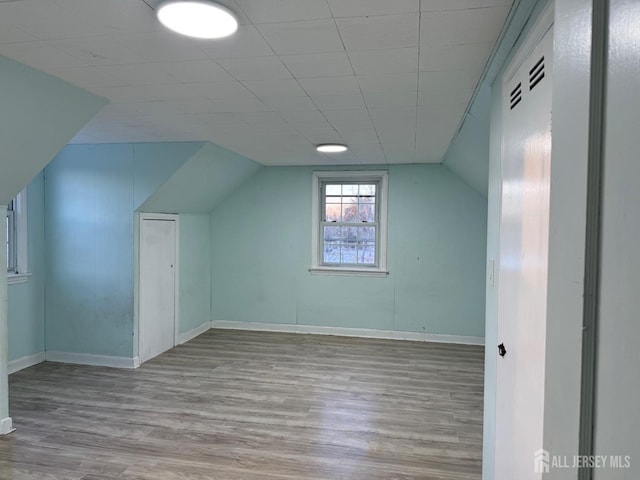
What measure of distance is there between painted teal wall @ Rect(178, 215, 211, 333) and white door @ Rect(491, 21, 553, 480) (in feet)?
13.8

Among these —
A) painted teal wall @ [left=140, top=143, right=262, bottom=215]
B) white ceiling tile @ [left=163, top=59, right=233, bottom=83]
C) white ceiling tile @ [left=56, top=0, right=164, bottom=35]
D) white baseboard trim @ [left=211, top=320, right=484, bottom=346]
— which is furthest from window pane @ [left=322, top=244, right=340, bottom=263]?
white ceiling tile @ [left=56, top=0, right=164, bottom=35]

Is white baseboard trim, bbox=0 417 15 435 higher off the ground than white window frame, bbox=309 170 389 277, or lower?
lower

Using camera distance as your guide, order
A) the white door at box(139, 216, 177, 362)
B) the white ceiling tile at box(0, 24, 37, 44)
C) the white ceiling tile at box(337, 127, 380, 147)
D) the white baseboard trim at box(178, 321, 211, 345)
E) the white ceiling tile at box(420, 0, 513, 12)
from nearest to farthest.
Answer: the white ceiling tile at box(420, 0, 513, 12)
the white ceiling tile at box(0, 24, 37, 44)
the white ceiling tile at box(337, 127, 380, 147)
the white door at box(139, 216, 177, 362)
the white baseboard trim at box(178, 321, 211, 345)

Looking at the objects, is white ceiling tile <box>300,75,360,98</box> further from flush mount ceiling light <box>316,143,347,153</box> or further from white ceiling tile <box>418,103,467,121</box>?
flush mount ceiling light <box>316,143,347,153</box>

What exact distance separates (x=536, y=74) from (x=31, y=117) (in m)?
2.60

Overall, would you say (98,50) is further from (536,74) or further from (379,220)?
(379,220)

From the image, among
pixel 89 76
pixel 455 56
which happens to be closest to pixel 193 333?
pixel 89 76

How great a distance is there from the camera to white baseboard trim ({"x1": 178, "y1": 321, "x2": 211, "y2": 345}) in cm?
523

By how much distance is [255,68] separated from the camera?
83.5 inches

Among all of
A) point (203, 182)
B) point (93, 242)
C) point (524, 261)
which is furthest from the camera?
point (203, 182)

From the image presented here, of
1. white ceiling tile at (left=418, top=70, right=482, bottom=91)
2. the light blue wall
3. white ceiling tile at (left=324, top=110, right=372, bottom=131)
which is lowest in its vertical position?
the light blue wall

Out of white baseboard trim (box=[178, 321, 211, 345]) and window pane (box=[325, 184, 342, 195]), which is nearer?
white baseboard trim (box=[178, 321, 211, 345])

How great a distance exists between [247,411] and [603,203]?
330 centimetres

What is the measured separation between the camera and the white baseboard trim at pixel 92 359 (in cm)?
434
